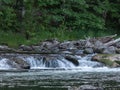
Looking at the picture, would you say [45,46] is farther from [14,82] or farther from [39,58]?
[14,82]

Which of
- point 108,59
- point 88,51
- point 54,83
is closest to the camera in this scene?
point 54,83

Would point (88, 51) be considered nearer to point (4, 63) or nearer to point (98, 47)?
point (98, 47)

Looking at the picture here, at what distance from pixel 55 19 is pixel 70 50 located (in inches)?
390

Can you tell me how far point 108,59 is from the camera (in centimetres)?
2967

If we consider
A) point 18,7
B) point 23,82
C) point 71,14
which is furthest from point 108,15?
point 23,82

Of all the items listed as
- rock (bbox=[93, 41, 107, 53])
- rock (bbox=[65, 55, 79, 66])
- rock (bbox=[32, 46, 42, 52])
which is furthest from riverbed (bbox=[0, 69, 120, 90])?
rock (bbox=[32, 46, 42, 52])

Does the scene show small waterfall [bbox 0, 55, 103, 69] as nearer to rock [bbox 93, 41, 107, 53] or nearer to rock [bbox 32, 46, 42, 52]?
rock [bbox 93, 41, 107, 53]

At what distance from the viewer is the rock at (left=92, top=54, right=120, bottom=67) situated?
29.0 m

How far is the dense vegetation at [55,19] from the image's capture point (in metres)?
41.3

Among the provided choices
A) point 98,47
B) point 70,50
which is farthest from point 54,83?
point 70,50

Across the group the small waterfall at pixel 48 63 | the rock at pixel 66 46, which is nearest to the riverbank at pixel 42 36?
the rock at pixel 66 46

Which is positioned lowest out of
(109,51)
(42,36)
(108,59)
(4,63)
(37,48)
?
(4,63)

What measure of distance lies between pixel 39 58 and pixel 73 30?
16.0 meters

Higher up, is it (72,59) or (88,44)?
(88,44)
